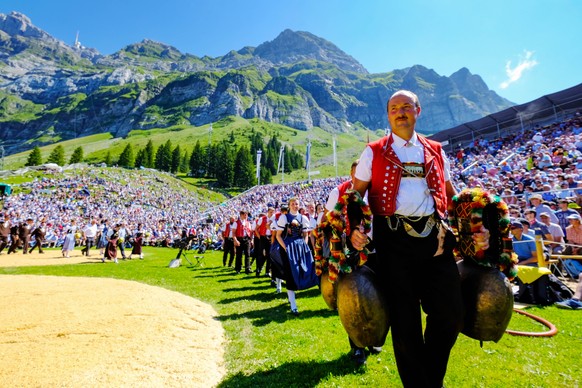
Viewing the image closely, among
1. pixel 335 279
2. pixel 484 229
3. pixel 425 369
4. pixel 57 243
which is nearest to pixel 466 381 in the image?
pixel 425 369

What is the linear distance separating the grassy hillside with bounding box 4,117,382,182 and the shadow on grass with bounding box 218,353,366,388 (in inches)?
4380

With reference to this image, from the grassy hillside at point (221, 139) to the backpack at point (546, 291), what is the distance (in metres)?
108

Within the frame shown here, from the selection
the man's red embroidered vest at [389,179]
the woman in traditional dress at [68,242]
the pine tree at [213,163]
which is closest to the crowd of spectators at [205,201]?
the woman in traditional dress at [68,242]

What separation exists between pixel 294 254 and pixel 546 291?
5.59 m

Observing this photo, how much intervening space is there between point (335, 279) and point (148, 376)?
3001 millimetres

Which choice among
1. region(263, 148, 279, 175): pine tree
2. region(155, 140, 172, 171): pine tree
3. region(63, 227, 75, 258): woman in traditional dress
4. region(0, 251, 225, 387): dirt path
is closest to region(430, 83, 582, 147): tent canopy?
region(0, 251, 225, 387): dirt path

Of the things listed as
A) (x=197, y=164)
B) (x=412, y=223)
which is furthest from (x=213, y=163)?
(x=412, y=223)

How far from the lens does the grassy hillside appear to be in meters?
136

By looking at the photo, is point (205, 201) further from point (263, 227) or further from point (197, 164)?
point (263, 227)

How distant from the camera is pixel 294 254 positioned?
25.5ft

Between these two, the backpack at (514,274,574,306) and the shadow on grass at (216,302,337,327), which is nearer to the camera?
the shadow on grass at (216,302,337,327)

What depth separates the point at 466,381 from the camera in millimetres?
3619

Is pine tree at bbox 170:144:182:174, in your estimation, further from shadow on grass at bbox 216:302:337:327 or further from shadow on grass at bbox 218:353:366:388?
shadow on grass at bbox 218:353:366:388

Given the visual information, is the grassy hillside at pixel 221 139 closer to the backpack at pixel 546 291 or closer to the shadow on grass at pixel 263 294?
the shadow on grass at pixel 263 294
